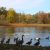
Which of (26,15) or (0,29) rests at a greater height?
(26,15)

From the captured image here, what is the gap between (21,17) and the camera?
64.7 feet

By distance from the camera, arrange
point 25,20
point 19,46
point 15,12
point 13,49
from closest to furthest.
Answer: point 13,49, point 19,46, point 25,20, point 15,12

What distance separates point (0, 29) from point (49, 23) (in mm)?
6134

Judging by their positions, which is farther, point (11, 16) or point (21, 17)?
point (21, 17)

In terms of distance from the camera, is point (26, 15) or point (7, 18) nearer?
point (7, 18)

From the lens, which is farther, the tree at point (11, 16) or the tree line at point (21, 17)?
the tree line at point (21, 17)

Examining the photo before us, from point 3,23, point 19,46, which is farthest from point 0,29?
point 19,46

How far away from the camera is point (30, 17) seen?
757 inches

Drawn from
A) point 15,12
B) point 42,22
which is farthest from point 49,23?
point 15,12

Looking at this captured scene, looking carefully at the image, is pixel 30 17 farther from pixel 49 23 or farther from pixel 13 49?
pixel 13 49

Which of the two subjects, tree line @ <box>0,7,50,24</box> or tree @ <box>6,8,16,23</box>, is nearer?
tree @ <box>6,8,16,23</box>

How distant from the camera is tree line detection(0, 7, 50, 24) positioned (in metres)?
18.7

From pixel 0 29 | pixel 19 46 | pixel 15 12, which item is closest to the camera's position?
pixel 19 46

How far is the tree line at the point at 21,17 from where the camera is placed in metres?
18.7
